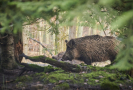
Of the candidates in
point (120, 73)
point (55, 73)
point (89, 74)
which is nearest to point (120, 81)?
point (120, 73)

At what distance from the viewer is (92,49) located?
212 inches

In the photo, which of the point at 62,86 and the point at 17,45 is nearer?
the point at 62,86

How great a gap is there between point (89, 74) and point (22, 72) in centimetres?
194

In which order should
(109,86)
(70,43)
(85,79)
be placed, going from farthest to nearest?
(70,43)
(85,79)
(109,86)

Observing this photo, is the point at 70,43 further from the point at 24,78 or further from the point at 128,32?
the point at 128,32

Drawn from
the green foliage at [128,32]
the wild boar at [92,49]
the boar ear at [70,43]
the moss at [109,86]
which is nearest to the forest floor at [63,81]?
the moss at [109,86]

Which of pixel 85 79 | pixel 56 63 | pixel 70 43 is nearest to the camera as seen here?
pixel 85 79

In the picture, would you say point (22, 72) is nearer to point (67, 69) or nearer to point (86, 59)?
point (67, 69)

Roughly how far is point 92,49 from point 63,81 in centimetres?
268

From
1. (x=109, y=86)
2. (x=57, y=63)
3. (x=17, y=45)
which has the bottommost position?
(x=109, y=86)

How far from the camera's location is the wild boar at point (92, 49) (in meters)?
5.13

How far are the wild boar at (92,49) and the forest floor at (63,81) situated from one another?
1632 mm

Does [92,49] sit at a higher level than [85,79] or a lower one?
higher

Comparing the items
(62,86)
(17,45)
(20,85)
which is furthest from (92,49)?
(20,85)
